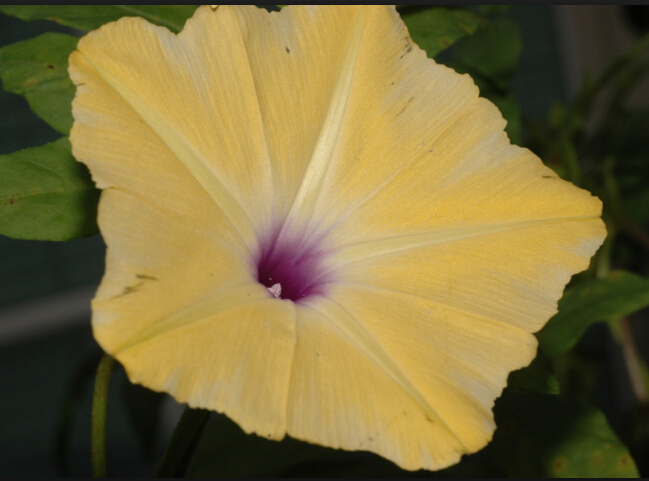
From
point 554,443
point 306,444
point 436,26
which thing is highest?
point 436,26

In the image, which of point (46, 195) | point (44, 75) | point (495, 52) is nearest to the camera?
point (46, 195)

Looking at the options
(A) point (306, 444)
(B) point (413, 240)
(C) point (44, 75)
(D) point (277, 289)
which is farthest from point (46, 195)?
(A) point (306, 444)

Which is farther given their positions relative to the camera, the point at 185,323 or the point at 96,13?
the point at 96,13

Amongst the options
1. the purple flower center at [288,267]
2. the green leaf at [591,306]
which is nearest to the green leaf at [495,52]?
the green leaf at [591,306]

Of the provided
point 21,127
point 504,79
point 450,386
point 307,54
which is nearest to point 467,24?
point 504,79

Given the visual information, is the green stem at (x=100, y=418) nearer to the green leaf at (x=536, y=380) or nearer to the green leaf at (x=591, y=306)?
the green leaf at (x=536, y=380)

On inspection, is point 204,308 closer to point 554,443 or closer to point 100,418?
point 100,418
